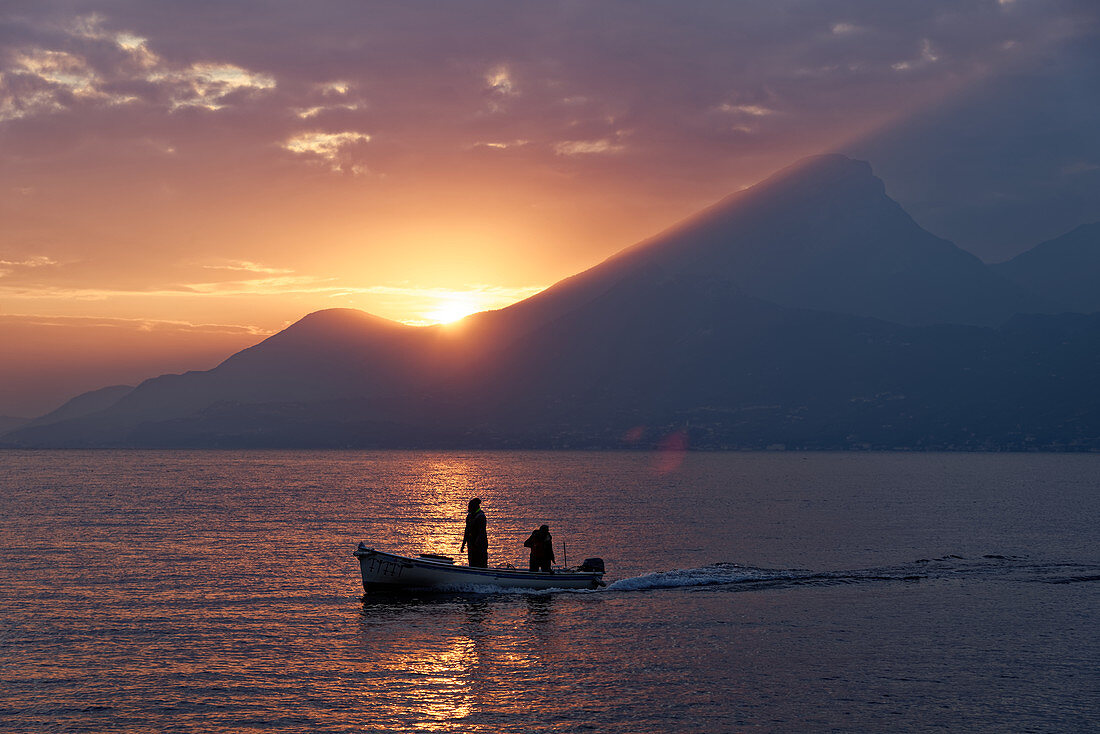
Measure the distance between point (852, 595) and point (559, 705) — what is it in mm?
23456

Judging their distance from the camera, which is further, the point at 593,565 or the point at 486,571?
the point at 593,565

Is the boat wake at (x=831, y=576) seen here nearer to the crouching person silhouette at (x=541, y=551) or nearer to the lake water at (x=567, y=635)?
the lake water at (x=567, y=635)

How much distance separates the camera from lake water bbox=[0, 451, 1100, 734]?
2575 cm

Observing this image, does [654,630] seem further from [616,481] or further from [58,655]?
[616,481]

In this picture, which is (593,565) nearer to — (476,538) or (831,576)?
(476,538)

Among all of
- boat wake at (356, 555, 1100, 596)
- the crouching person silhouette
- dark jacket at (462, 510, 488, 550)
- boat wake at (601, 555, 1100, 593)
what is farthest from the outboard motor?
dark jacket at (462, 510, 488, 550)

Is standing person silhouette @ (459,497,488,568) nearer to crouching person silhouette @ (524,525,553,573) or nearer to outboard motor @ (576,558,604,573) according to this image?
crouching person silhouette @ (524,525,553,573)

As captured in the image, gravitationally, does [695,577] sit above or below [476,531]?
below

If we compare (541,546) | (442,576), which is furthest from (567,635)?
(541,546)

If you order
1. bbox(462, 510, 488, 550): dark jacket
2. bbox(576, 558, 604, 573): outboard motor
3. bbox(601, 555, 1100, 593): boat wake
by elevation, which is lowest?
bbox(601, 555, 1100, 593): boat wake

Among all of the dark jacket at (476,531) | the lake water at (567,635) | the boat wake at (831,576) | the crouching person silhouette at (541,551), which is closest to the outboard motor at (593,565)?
the boat wake at (831,576)

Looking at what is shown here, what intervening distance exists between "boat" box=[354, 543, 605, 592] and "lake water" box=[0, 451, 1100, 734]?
66 cm

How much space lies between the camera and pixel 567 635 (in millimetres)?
35750

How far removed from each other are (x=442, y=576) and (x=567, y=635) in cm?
961
